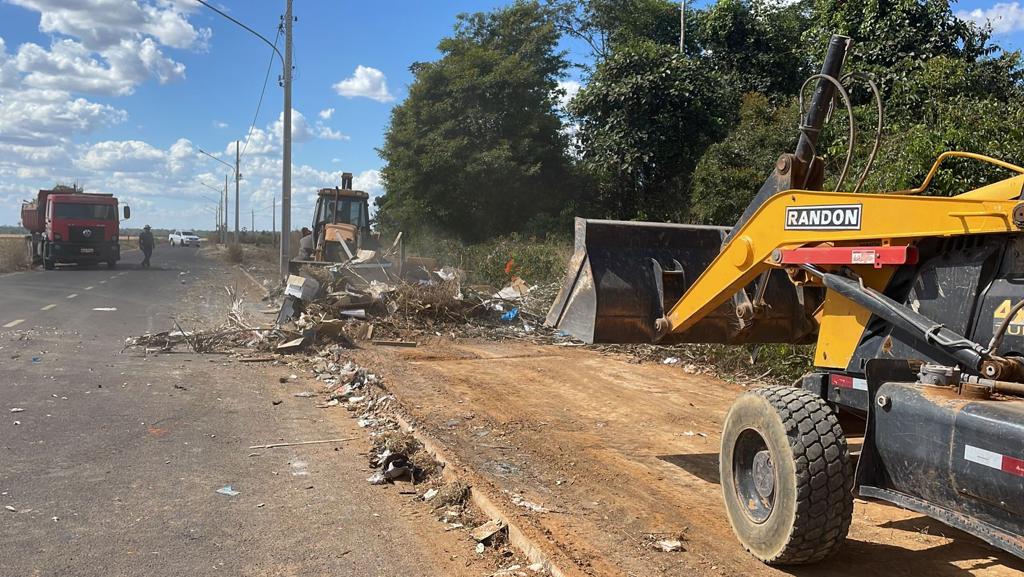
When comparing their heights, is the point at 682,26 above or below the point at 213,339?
above

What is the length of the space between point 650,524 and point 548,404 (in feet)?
12.3

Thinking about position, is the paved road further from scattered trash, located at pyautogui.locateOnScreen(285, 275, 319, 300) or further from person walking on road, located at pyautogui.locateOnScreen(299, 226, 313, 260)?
person walking on road, located at pyautogui.locateOnScreen(299, 226, 313, 260)

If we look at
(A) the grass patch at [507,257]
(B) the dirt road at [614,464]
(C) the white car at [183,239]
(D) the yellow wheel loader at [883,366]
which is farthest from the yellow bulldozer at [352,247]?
(C) the white car at [183,239]

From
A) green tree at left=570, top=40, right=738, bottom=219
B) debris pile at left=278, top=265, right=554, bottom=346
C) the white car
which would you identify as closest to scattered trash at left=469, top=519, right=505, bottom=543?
debris pile at left=278, top=265, right=554, bottom=346

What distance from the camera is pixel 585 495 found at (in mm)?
5641

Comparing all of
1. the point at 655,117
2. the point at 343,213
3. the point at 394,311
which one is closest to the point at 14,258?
the point at 343,213

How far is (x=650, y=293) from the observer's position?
666 centimetres

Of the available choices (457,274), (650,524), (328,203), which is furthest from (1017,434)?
(328,203)

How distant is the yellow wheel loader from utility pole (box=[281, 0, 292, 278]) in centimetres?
1795

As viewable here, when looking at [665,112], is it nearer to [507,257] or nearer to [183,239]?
[507,257]

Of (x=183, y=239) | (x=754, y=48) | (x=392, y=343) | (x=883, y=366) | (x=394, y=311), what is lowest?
(x=392, y=343)

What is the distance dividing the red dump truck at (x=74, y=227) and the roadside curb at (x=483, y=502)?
27.8 m

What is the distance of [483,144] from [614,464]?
70.1ft

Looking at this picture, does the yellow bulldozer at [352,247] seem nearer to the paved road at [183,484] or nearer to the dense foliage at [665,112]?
the dense foliage at [665,112]
